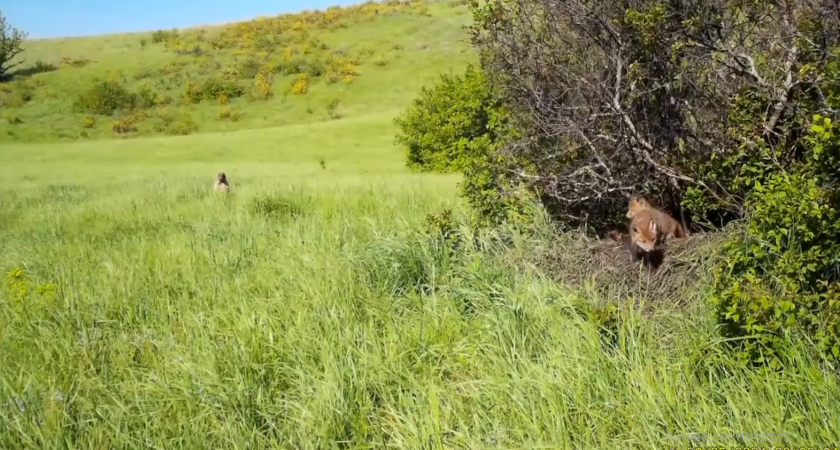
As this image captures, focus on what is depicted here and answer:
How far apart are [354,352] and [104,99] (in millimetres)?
40763

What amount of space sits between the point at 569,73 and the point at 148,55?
2015 inches

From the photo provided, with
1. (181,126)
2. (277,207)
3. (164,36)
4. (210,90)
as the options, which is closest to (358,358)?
(277,207)

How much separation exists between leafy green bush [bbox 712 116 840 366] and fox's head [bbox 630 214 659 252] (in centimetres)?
84

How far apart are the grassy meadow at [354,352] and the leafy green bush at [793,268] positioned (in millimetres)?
166

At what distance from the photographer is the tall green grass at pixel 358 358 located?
103 inches

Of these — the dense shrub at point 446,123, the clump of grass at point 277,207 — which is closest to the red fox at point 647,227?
the clump of grass at point 277,207

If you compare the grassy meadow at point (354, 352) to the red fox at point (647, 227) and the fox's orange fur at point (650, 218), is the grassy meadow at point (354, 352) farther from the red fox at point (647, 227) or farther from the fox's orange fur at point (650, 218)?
the fox's orange fur at point (650, 218)

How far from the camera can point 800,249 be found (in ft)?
9.93

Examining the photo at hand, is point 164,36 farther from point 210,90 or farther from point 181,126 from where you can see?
point 181,126

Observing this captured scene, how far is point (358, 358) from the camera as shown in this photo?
3420mm

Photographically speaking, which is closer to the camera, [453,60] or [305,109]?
[305,109]

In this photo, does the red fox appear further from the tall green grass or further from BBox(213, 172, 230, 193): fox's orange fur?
BBox(213, 172, 230, 193): fox's orange fur

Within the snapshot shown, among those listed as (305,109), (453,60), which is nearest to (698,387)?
(305,109)

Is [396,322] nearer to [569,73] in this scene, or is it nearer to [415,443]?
[415,443]
